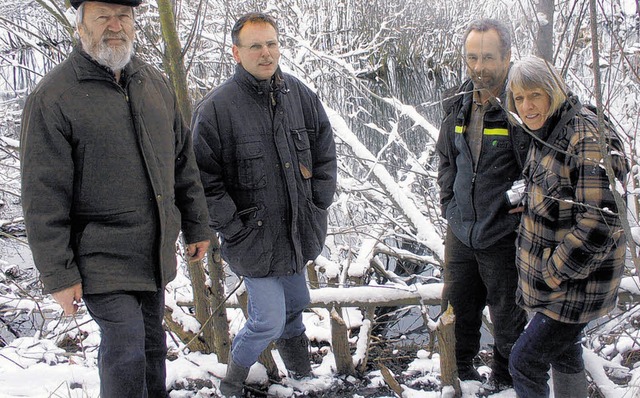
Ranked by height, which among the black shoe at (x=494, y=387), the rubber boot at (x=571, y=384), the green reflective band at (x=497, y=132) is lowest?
the black shoe at (x=494, y=387)

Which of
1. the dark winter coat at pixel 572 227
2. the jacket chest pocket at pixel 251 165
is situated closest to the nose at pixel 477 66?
the dark winter coat at pixel 572 227

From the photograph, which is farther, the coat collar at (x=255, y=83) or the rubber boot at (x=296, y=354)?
the rubber boot at (x=296, y=354)

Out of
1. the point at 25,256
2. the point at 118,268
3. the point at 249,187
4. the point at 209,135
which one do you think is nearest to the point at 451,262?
the point at 249,187

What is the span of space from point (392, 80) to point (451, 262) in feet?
31.2

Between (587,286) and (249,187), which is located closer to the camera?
(587,286)

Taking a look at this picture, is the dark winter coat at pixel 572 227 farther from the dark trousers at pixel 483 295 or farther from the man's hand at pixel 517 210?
the dark trousers at pixel 483 295

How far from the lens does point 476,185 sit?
8.09ft

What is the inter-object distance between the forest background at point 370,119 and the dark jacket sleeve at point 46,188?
80 centimetres

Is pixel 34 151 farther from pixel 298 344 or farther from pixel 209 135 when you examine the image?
pixel 298 344

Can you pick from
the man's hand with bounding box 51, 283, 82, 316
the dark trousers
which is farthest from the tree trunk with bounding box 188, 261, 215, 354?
the dark trousers

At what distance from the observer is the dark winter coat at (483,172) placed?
2377 mm

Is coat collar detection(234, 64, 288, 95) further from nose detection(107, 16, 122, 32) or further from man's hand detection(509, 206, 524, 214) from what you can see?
man's hand detection(509, 206, 524, 214)

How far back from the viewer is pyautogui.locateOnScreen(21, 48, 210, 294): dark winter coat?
1849 millimetres

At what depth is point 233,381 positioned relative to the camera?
266 centimetres
